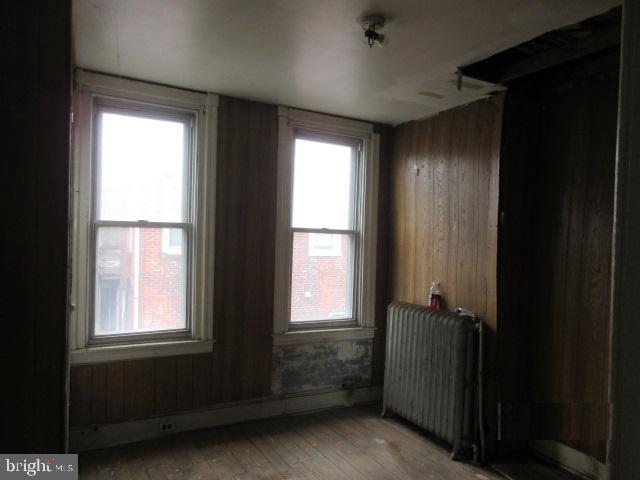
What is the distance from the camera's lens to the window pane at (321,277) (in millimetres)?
3621

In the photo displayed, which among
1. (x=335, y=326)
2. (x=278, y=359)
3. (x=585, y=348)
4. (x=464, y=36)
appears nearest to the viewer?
(x=464, y=36)

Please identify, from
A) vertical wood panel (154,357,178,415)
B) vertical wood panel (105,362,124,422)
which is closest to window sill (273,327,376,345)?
vertical wood panel (154,357,178,415)

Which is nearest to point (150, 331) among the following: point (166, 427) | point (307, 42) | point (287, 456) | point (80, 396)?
point (80, 396)

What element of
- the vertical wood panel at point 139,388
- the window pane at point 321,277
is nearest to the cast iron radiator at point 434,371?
the window pane at point 321,277

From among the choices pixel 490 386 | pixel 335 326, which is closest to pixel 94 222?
pixel 335 326

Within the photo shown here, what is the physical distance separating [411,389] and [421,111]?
2230 millimetres

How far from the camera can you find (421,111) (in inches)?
137

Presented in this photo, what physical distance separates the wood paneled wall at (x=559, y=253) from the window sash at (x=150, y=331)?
224 cm

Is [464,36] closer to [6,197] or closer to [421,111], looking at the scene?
[421,111]

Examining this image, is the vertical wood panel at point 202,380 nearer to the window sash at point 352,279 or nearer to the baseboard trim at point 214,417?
the baseboard trim at point 214,417

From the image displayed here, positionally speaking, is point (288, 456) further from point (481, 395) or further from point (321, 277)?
point (321, 277)

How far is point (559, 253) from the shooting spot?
2.78 meters

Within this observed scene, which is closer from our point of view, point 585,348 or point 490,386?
point 585,348

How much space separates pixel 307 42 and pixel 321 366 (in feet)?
8.39
